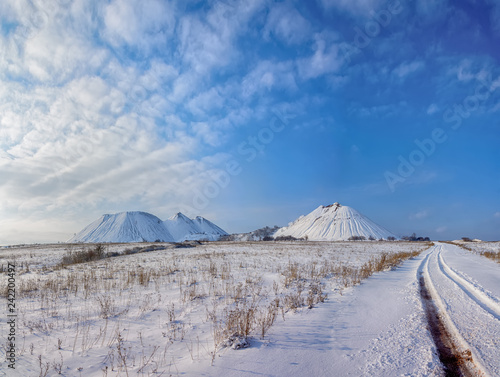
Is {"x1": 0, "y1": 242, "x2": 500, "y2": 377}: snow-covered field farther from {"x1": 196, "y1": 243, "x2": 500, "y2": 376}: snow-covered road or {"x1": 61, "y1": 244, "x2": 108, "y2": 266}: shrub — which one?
{"x1": 61, "y1": 244, "x2": 108, "y2": 266}: shrub

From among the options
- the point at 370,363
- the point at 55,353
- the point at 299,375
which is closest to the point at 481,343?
the point at 370,363

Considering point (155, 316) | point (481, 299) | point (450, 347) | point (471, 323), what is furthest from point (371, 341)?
point (481, 299)

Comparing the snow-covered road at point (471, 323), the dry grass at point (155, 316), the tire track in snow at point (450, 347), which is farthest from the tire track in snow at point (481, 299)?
the dry grass at point (155, 316)

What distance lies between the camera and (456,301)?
23.9 ft

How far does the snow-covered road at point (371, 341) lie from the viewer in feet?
11.7

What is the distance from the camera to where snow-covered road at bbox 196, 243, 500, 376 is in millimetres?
3578

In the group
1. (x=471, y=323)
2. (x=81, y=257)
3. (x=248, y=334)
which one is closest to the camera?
(x=248, y=334)

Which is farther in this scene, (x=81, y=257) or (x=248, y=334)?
(x=81, y=257)

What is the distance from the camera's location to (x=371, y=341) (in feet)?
15.0

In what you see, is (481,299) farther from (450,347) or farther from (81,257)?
(81,257)

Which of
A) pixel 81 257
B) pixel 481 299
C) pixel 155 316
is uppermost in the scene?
pixel 481 299

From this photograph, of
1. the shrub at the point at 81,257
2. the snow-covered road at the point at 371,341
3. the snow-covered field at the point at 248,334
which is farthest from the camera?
the shrub at the point at 81,257

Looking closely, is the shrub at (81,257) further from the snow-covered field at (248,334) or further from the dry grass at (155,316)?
the snow-covered field at (248,334)

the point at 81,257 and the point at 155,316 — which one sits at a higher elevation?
the point at 155,316
